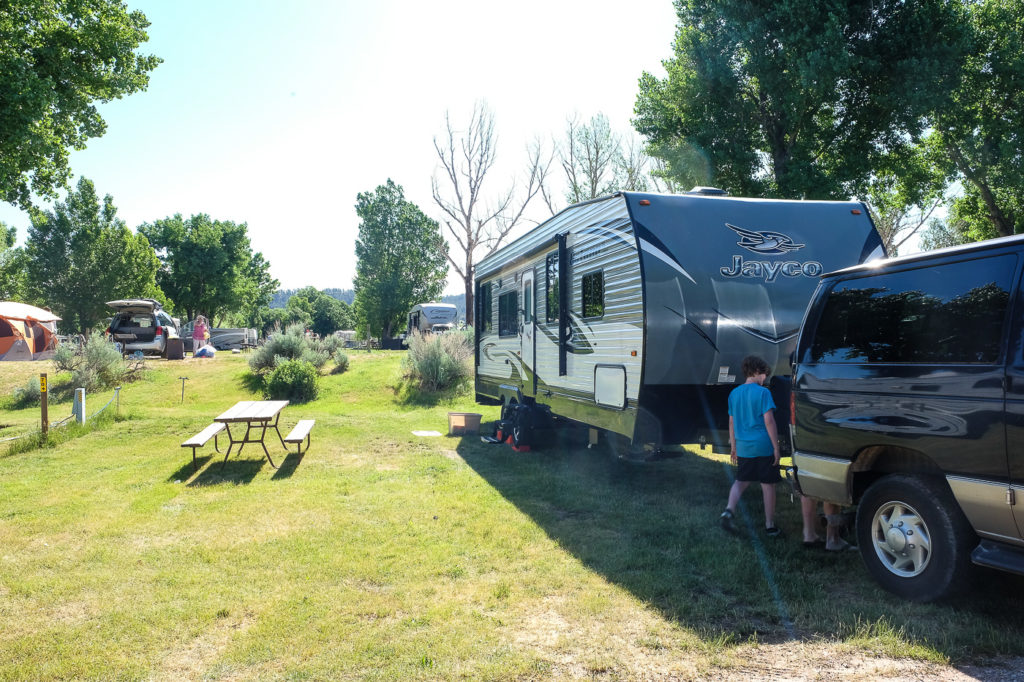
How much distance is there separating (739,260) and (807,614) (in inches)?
135

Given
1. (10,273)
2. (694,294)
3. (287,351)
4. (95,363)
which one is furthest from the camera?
(10,273)

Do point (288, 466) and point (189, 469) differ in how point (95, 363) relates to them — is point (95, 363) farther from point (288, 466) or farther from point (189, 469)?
point (288, 466)

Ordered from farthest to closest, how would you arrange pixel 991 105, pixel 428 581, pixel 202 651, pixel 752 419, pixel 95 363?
pixel 991 105 < pixel 95 363 < pixel 752 419 < pixel 428 581 < pixel 202 651

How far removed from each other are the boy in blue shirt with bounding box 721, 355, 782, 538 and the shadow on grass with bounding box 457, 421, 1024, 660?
0.46 m

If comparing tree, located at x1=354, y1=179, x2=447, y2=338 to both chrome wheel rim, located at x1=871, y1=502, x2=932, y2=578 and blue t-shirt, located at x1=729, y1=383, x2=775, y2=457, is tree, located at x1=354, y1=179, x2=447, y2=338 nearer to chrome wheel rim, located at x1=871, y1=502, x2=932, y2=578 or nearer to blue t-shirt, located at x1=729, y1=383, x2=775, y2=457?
blue t-shirt, located at x1=729, y1=383, x2=775, y2=457

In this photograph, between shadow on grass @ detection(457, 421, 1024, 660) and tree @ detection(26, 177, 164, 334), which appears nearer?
shadow on grass @ detection(457, 421, 1024, 660)

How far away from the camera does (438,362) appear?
677 inches

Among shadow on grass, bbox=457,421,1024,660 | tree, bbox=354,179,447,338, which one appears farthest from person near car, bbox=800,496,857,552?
tree, bbox=354,179,447,338

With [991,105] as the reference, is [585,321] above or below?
below

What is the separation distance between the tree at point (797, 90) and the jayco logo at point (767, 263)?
11.1m

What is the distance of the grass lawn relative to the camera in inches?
140

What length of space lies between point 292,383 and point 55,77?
27.4 ft

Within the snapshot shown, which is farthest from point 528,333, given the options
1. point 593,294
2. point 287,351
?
point 287,351

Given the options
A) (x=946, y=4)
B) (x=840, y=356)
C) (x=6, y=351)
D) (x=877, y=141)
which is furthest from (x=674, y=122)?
(x=6, y=351)
